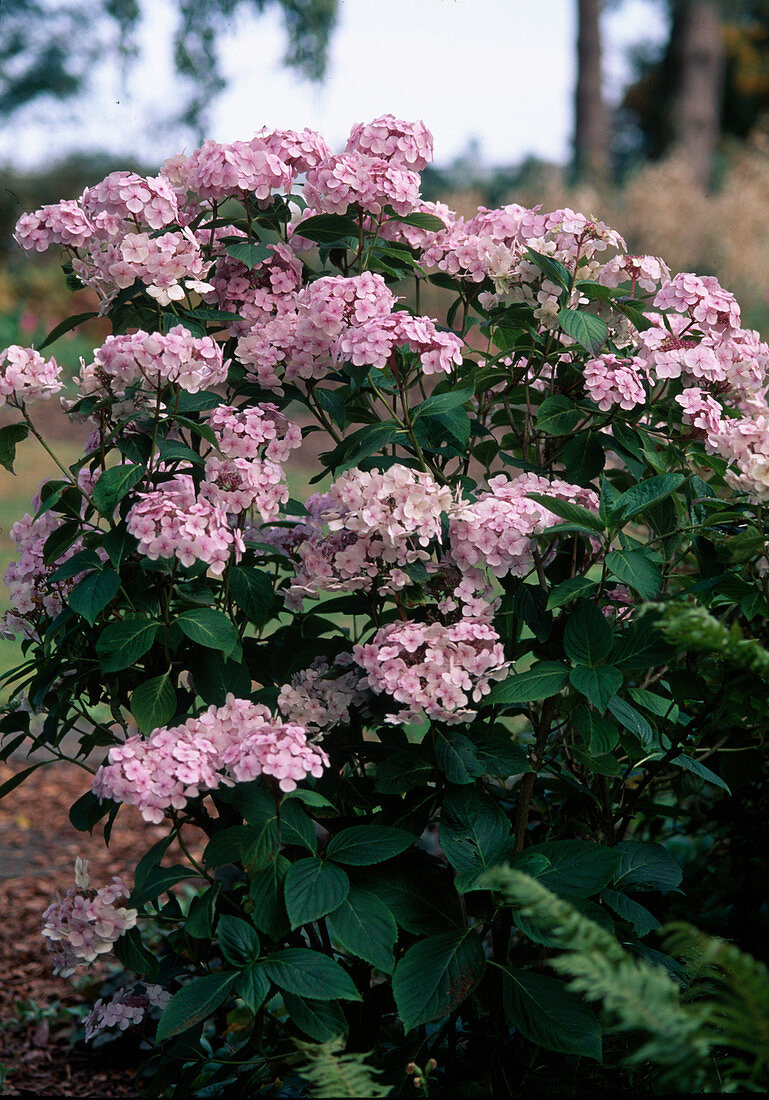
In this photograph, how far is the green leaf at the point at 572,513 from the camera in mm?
1552

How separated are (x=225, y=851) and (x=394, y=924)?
0.87ft

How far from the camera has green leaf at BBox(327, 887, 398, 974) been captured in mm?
1427

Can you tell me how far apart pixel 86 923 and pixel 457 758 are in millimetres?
674

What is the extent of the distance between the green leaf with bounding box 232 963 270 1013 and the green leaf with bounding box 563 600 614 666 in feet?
2.11

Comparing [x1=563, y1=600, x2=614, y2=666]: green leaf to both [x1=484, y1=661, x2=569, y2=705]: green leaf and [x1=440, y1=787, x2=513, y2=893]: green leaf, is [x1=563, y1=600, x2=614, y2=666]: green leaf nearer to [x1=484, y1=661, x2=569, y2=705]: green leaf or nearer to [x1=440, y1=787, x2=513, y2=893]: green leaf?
[x1=484, y1=661, x2=569, y2=705]: green leaf

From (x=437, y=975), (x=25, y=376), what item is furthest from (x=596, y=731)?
(x=25, y=376)

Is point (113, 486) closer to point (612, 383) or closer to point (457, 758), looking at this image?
point (457, 758)

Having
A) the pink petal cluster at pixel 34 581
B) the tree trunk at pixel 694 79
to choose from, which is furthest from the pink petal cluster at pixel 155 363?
the tree trunk at pixel 694 79

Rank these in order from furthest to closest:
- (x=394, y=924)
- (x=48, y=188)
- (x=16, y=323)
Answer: (x=48, y=188)
(x=16, y=323)
(x=394, y=924)

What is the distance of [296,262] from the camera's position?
1.91 metres

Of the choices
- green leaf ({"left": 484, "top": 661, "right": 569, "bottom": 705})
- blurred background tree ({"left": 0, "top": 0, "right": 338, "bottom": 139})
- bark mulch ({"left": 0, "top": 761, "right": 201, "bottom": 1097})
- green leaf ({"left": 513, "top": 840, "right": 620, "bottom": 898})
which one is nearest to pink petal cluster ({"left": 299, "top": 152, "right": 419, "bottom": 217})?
green leaf ({"left": 484, "top": 661, "right": 569, "bottom": 705})

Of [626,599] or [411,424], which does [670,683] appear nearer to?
[626,599]

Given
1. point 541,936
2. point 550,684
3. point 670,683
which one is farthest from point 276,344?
point 541,936

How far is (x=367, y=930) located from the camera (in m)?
1.45
